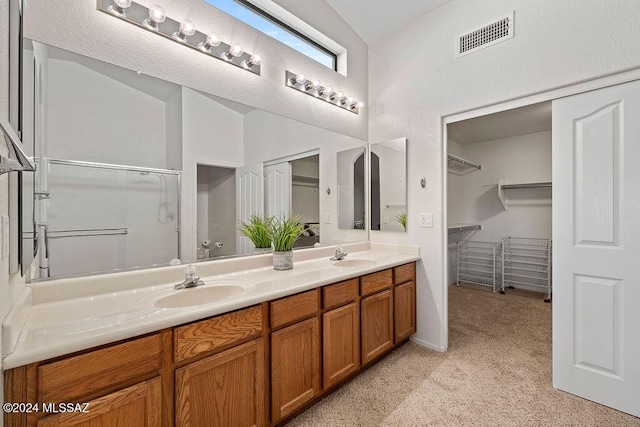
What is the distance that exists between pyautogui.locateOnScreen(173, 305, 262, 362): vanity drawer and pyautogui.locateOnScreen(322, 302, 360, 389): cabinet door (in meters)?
0.50

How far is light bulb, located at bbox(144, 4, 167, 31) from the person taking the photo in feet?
4.92

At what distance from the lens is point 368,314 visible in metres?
2.01

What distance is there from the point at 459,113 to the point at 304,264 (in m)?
1.73

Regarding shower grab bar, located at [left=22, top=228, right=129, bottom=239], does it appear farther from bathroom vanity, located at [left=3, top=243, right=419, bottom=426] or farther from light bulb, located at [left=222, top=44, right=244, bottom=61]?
light bulb, located at [left=222, top=44, right=244, bottom=61]

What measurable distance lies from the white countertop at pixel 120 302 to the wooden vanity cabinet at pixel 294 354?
95mm

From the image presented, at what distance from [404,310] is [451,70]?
2.00 meters

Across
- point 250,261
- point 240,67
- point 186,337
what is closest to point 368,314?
point 250,261

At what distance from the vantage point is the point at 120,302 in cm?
124

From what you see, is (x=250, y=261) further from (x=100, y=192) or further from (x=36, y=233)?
(x=36, y=233)

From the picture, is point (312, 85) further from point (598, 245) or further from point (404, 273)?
point (598, 245)

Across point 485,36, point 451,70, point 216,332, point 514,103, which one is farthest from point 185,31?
point 514,103

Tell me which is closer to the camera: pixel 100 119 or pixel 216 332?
pixel 216 332

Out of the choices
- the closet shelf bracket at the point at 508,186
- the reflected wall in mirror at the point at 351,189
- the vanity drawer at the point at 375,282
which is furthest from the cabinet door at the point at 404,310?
the closet shelf bracket at the point at 508,186

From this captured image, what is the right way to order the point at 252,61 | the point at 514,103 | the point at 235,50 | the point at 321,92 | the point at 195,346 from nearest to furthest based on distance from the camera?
1. the point at 195,346
2. the point at 235,50
3. the point at 252,61
4. the point at 514,103
5. the point at 321,92
